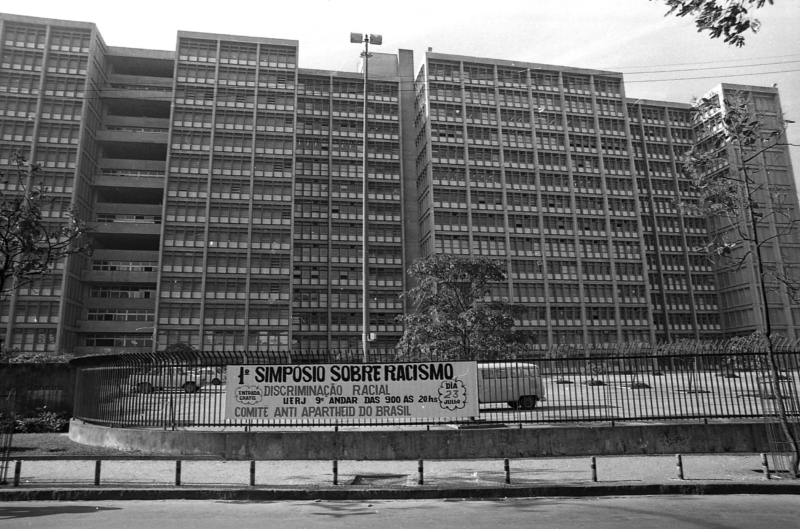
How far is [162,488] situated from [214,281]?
6333 cm

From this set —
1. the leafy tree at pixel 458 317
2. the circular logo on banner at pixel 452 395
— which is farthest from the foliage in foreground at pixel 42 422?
the circular logo on banner at pixel 452 395

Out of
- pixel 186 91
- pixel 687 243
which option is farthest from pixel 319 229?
pixel 687 243

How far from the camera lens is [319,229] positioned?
82812mm

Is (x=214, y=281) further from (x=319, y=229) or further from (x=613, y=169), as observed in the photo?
(x=613, y=169)

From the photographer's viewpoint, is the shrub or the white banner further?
the shrub

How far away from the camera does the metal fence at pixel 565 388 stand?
14.5 metres

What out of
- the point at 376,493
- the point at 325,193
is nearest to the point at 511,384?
the point at 376,493

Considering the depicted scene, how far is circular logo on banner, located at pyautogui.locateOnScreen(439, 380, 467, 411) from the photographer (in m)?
14.4

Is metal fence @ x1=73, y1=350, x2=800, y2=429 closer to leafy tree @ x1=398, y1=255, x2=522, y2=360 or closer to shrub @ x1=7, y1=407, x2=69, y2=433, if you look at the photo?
leafy tree @ x1=398, y1=255, x2=522, y2=360

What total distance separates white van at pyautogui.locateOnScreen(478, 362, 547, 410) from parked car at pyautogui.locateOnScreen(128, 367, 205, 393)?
23.9 ft

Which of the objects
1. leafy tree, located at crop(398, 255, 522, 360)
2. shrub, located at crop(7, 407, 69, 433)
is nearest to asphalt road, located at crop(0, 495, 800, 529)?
shrub, located at crop(7, 407, 69, 433)

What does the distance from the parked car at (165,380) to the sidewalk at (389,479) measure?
189 centimetres

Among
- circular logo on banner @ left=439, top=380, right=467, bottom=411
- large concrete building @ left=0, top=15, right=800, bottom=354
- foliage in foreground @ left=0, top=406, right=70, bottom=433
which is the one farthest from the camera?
large concrete building @ left=0, top=15, right=800, bottom=354

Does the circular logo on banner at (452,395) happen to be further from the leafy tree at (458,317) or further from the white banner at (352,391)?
the leafy tree at (458,317)
